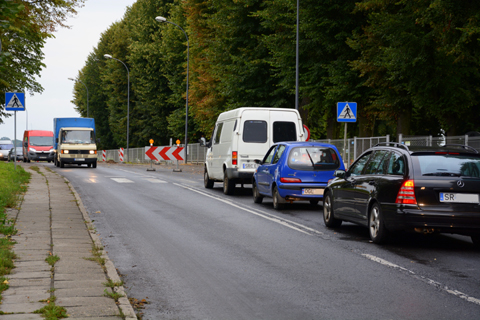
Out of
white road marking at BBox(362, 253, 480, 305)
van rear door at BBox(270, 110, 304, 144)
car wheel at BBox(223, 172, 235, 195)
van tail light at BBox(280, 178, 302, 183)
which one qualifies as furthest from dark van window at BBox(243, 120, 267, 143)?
white road marking at BBox(362, 253, 480, 305)

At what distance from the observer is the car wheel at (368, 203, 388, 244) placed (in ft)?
32.7

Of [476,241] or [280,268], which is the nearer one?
[280,268]

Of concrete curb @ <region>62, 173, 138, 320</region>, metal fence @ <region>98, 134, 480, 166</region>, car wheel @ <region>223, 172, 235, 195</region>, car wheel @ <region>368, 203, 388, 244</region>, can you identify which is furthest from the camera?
metal fence @ <region>98, 134, 480, 166</region>

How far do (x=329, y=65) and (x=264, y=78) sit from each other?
25.5 feet

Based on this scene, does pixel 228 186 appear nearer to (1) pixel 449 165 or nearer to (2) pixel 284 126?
(2) pixel 284 126

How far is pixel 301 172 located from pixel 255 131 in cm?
416

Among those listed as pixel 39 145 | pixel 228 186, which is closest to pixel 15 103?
pixel 228 186

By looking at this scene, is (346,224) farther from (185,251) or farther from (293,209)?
(185,251)

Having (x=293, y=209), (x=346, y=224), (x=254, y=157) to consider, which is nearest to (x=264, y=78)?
(x=254, y=157)

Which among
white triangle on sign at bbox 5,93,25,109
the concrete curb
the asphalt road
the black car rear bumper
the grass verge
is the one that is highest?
white triangle on sign at bbox 5,93,25,109

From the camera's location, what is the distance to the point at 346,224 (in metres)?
13.0

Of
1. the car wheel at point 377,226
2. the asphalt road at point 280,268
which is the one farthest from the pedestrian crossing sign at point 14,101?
the car wheel at point 377,226

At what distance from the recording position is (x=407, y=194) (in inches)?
374

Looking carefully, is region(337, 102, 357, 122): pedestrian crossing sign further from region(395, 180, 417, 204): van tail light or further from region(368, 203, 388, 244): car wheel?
region(395, 180, 417, 204): van tail light
